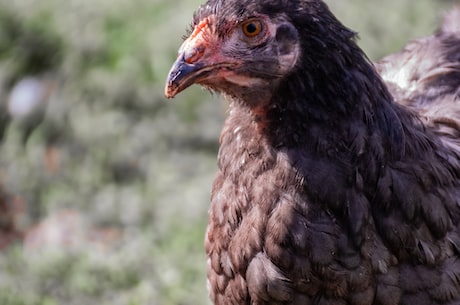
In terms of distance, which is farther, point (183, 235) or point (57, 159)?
point (57, 159)

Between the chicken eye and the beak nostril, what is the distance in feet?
0.51

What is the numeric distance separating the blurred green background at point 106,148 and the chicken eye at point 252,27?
2469 millimetres

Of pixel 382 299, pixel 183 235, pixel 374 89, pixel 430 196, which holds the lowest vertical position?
pixel 183 235

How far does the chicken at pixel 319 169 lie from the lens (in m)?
2.86

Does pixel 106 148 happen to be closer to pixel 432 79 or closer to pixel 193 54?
pixel 432 79

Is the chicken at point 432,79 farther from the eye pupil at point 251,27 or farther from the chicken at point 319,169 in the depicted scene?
the eye pupil at point 251,27

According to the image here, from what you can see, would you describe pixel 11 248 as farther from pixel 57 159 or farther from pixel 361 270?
pixel 361 270

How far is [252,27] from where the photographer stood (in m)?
2.86

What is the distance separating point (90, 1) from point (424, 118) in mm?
4424

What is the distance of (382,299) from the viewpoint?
2.94 meters

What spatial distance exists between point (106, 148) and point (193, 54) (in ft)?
10.9

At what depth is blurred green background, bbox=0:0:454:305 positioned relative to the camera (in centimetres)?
520

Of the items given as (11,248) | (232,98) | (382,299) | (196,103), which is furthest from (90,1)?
(382,299)

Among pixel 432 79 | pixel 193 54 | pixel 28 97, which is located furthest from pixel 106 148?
pixel 193 54
